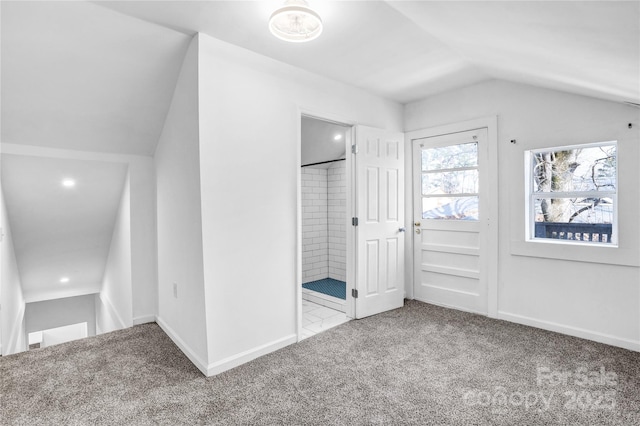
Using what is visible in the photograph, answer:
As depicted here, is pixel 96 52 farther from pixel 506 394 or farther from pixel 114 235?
pixel 506 394

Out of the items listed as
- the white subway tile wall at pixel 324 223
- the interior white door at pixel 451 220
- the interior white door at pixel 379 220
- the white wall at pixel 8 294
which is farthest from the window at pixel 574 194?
the white wall at pixel 8 294

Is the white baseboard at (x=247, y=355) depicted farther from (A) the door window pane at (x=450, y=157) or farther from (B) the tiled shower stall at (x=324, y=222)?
(A) the door window pane at (x=450, y=157)

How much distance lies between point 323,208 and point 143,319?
9.58ft

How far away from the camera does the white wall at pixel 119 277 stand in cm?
330

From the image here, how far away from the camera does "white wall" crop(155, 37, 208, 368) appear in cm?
234

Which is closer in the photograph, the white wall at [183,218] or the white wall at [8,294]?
the white wall at [183,218]

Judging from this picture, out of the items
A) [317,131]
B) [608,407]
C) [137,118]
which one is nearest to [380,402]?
[608,407]

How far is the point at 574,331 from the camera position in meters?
2.88

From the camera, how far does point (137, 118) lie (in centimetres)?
279

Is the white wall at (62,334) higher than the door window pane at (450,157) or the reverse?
the reverse

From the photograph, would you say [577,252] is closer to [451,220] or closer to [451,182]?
[451,220]

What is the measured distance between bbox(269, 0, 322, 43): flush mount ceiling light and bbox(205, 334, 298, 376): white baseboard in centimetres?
223

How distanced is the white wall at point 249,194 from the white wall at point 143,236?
1327 mm

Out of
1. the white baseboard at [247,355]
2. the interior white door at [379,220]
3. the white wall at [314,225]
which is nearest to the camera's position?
the white baseboard at [247,355]
